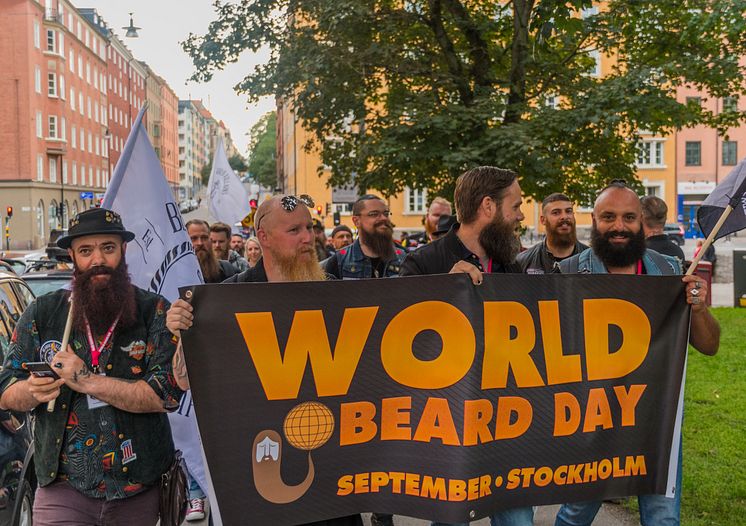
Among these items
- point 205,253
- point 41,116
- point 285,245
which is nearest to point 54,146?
point 41,116

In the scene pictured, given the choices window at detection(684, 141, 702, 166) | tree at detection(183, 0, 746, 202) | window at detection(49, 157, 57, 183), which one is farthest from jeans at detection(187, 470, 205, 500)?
window at detection(684, 141, 702, 166)

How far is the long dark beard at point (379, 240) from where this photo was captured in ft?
25.0

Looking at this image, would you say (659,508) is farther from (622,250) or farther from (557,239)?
(557,239)

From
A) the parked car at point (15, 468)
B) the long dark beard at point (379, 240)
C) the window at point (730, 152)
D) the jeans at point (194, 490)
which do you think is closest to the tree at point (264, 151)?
the window at point (730, 152)

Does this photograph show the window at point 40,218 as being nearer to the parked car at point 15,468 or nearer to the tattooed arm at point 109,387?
the parked car at point 15,468

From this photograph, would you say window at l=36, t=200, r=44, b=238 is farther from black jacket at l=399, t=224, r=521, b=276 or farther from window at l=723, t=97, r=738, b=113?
black jacket at l=399, t=224, r=521, b=276

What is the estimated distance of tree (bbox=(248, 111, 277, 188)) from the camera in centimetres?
11866

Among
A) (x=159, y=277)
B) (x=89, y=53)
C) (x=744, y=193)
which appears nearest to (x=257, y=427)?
(x=159, y=277)

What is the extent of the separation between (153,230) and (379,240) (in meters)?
2.67

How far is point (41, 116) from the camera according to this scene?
63094 millimetres

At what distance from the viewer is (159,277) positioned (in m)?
5.64

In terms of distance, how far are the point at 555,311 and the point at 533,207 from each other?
180ft

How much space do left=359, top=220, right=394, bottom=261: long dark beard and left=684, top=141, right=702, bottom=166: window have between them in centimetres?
6476

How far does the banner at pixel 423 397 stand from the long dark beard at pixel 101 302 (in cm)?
30
